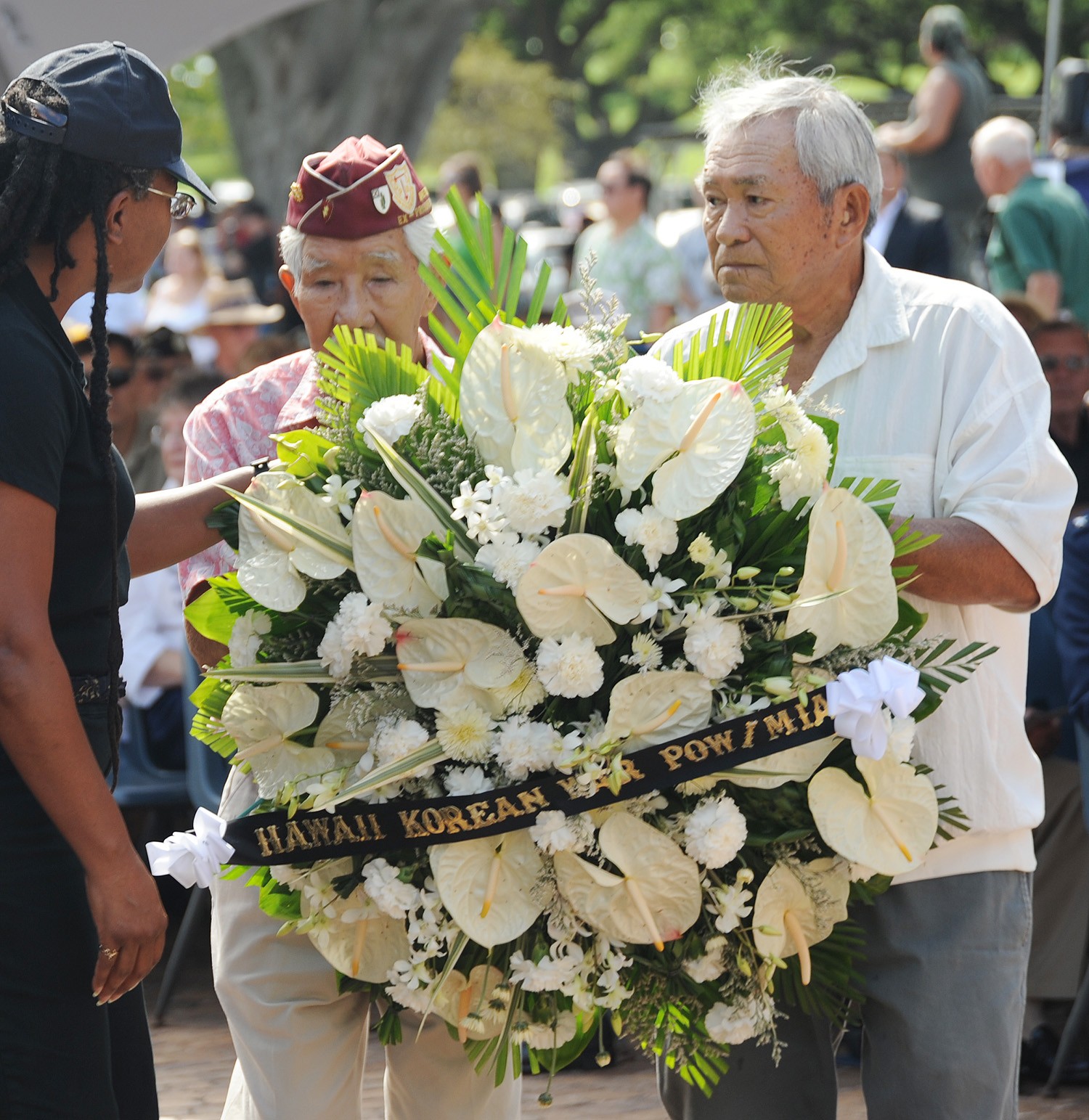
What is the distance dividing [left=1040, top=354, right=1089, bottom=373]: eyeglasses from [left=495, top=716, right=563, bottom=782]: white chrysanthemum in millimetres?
3678

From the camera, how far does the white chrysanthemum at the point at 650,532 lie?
1.99 metres

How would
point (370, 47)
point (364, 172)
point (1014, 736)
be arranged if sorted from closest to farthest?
point (1014, 736), point (364, 172), point (370, 47)

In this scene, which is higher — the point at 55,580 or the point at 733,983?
the point at 55,580

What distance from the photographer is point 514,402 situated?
2.08 metres

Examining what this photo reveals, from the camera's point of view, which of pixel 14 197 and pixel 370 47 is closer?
pixel 14 197

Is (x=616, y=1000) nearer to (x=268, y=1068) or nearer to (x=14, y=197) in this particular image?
(x=268, y=1068)

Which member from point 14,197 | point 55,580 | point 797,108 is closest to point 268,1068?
point 55,580

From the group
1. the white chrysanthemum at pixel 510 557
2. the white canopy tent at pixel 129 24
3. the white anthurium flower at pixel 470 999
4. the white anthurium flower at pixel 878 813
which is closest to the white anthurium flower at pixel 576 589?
the white chrysanthemum at pixel 510 557

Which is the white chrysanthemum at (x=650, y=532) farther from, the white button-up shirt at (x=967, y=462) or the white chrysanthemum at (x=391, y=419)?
the white button-up shirt at (x=967, y=462)

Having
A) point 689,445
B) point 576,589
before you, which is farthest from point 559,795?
point 689,445

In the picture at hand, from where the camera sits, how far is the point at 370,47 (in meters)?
17.5

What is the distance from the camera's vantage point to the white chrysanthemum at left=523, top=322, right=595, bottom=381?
209 cm

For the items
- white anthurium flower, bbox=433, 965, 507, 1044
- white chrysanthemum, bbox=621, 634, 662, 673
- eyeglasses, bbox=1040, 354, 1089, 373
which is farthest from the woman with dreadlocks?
eyeglasses, bbox=1040, 354, 1089, 373

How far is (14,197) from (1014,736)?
166 cm
